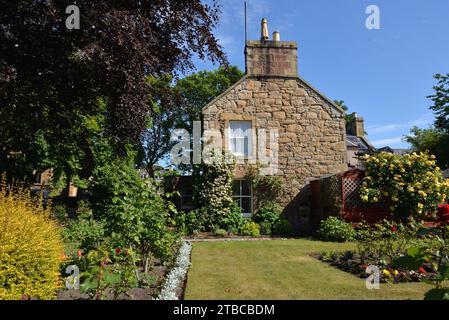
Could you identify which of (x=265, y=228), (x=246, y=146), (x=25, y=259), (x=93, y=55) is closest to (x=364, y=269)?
(x=25, y=259)

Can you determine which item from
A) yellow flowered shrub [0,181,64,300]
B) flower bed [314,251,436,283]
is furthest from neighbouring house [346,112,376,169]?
yellow flowered shrub [0,181,64,300]

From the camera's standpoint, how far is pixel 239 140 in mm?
14633

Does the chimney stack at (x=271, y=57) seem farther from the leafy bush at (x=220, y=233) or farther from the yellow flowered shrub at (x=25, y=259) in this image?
the yellow flowered shrub at (x=25, y=259)

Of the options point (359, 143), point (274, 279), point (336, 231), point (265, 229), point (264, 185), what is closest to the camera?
point (274, 279)

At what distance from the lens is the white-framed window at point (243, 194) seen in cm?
1453

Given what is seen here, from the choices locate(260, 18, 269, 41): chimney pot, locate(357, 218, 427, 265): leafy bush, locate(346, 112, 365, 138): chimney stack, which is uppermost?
locate(260, 18, 269, 41): chimney pot

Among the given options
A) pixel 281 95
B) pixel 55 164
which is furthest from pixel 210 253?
pixel 55 164

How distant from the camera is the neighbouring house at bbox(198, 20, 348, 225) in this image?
14531 mm

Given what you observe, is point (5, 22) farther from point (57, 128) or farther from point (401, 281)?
point (401, 281)

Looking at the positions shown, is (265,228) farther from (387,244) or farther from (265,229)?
(387,244)

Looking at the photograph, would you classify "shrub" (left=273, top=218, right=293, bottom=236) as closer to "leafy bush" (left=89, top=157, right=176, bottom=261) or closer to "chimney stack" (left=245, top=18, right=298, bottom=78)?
"chimney stack" (left=245, top=18, right=298, bottom=78)

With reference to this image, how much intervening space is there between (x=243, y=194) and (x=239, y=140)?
2.12m

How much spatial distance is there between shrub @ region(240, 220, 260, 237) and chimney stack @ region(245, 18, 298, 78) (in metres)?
5.92

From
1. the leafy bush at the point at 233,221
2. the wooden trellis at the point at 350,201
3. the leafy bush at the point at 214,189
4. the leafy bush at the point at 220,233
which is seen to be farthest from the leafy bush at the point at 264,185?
the leafy bush at the point at 220,233
